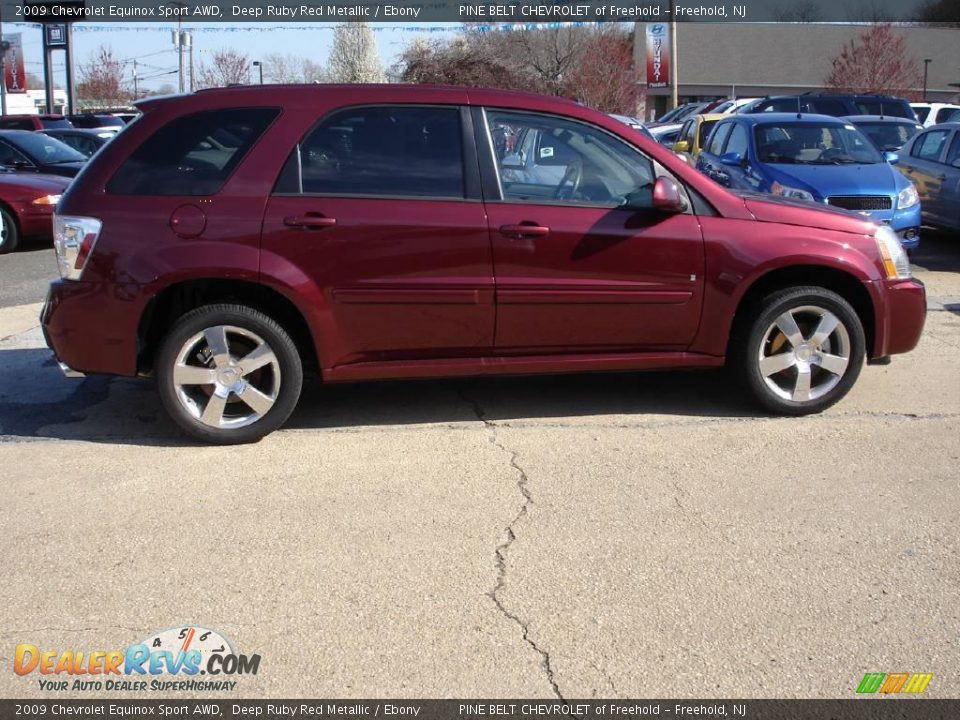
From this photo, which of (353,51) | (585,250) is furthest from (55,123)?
(353,51)

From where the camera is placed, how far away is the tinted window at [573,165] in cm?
539

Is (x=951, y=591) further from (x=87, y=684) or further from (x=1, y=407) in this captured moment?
(x=1, y=407)

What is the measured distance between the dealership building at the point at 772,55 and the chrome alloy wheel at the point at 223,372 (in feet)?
159

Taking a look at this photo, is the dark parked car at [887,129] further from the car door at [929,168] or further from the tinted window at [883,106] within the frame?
→ the tinted window at [883,106]

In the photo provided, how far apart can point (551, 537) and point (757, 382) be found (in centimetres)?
198

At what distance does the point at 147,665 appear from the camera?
329 centimetres

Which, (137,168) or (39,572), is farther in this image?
(137,168)

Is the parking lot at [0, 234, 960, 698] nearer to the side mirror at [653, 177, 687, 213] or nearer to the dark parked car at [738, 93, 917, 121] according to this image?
the side mirror at [653, 177, 687, 213]

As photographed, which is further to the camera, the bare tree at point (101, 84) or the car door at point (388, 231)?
the bare tree at point (101, 84)

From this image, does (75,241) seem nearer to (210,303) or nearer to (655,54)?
(210,303)

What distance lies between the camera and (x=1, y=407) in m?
6.04

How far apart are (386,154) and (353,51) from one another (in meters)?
50.8

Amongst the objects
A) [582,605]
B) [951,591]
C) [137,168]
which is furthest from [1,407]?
[951,591]

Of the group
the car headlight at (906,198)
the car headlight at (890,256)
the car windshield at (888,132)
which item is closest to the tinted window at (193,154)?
the car headlight at (890,256)
